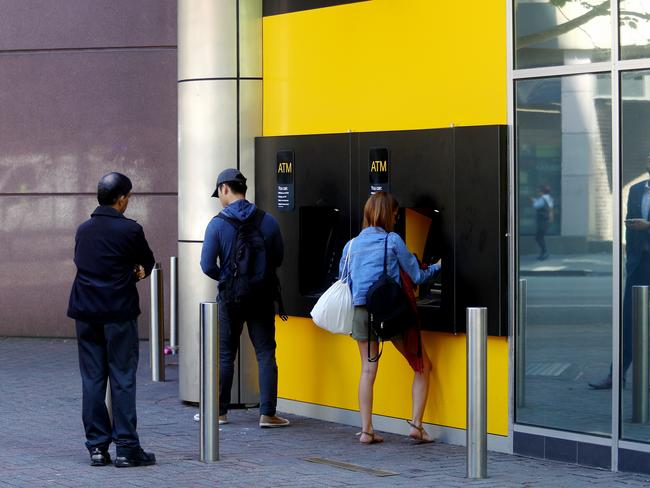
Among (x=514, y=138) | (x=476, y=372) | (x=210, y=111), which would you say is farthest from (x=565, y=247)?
(x=210, y=111)

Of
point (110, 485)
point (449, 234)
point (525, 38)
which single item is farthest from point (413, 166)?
point (110, 485)

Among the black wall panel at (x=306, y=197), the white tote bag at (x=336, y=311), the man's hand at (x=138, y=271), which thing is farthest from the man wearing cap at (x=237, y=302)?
the man's hand at (x=138, y=271)

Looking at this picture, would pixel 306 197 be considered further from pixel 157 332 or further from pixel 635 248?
pixel 635 248

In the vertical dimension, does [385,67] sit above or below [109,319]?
above

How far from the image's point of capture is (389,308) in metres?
8.38

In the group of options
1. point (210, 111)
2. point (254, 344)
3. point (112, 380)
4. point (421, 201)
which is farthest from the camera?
point (210, 111)

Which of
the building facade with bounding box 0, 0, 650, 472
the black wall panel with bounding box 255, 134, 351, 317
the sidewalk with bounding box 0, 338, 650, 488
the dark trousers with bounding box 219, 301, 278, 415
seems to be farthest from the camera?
the black wall panel with bounding box 255, 134, 351, 317

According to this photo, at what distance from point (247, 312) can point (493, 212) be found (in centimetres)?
202

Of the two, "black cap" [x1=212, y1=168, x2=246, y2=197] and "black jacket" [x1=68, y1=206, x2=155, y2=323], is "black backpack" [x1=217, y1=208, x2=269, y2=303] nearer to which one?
"black cap" [x1=212, y1=168, x2=246, y2=197]

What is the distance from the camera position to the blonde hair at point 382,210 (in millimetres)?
8617

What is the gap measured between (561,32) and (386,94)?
1569 mm

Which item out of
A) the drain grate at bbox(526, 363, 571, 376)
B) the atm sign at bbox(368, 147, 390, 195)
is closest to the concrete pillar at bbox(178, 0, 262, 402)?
the atm sign at bbox(368, 147, 390, 195)

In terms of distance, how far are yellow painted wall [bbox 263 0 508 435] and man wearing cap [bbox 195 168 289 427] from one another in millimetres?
574

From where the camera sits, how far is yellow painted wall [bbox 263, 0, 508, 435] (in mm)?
8477
